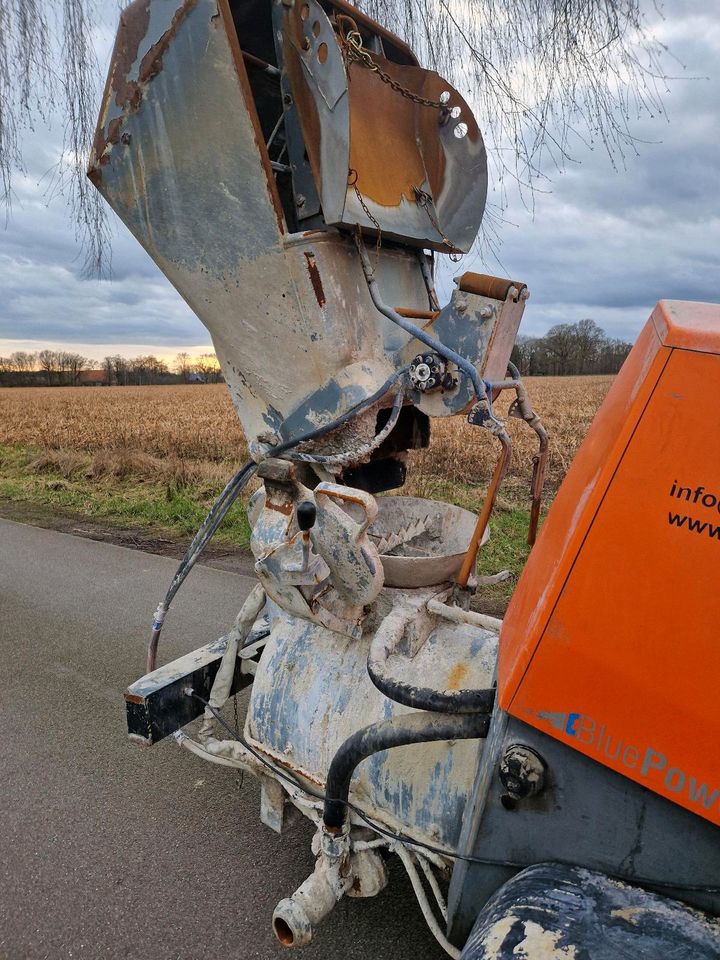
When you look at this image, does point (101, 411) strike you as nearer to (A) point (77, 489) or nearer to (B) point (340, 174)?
(A) point (77, 489)

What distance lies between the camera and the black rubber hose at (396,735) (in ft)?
4.92

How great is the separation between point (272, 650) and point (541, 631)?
1.17 meters

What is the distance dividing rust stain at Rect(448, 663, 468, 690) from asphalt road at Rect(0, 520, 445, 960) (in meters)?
0.87

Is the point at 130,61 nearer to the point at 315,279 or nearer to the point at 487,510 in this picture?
the point at 315,279

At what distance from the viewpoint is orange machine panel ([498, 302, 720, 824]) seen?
117cm

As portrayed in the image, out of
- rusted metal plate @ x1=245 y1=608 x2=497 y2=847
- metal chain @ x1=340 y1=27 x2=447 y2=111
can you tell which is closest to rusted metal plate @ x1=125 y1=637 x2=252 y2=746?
rusted metal plate @ x1=245 y1=608 x2=497 y2=847

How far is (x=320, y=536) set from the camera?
1.93 meters

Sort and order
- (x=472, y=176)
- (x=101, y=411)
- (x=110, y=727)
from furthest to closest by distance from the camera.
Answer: (x=101, y=411) < (x=110, y=727) < (x=472, y=176)

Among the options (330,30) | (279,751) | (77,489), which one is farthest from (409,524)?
(77,489)

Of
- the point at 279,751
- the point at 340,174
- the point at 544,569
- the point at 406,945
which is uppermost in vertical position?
the point at 340,174

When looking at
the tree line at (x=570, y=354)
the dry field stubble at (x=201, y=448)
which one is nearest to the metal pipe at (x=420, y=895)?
the dry field stubble at (x=201, y=448)

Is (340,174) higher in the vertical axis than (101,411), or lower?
higher

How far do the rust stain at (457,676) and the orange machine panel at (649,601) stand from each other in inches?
22.5

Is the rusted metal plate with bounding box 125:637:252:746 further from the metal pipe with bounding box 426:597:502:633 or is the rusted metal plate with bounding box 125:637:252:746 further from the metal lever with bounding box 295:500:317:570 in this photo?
the metal pipe with bounding box 426:597:502:633
